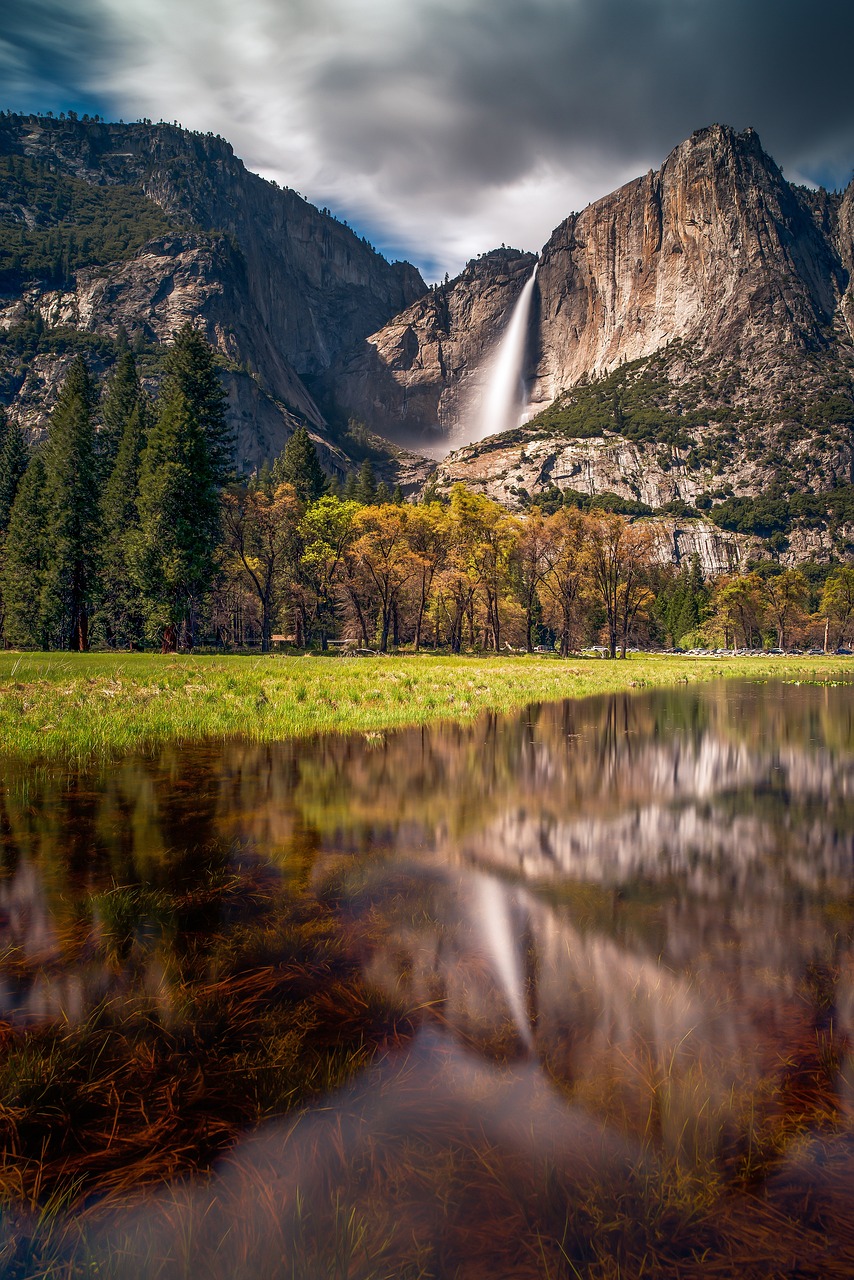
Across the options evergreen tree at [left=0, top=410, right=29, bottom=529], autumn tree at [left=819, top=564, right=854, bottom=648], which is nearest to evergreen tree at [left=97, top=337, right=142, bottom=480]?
evergreen tree at [left=0, top=410, right=29, bottom=529]

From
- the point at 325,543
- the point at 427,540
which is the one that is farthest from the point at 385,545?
the point at 325,543

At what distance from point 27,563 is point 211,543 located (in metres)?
21.9

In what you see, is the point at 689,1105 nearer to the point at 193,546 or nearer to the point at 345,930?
the point at 345,930

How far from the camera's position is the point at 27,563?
55969mm

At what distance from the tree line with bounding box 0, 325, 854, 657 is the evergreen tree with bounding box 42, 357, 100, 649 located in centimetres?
14

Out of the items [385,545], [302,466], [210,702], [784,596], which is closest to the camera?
[210,702]

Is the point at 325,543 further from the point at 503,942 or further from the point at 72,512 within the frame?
the point at 503,942

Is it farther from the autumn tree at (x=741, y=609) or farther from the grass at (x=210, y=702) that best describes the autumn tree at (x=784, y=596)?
the grass at (x=210, y=702)

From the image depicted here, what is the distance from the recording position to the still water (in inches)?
89.0

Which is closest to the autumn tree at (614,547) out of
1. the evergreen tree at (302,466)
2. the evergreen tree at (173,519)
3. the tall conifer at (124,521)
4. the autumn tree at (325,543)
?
the autumn tree at (325,543)

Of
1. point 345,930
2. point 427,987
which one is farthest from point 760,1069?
point 345,930

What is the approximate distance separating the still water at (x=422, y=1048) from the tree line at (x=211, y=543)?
41.5m

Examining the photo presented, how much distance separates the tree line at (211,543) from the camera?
148 ft

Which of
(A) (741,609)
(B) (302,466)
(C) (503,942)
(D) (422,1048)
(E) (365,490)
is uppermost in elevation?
(E) (365,490)
